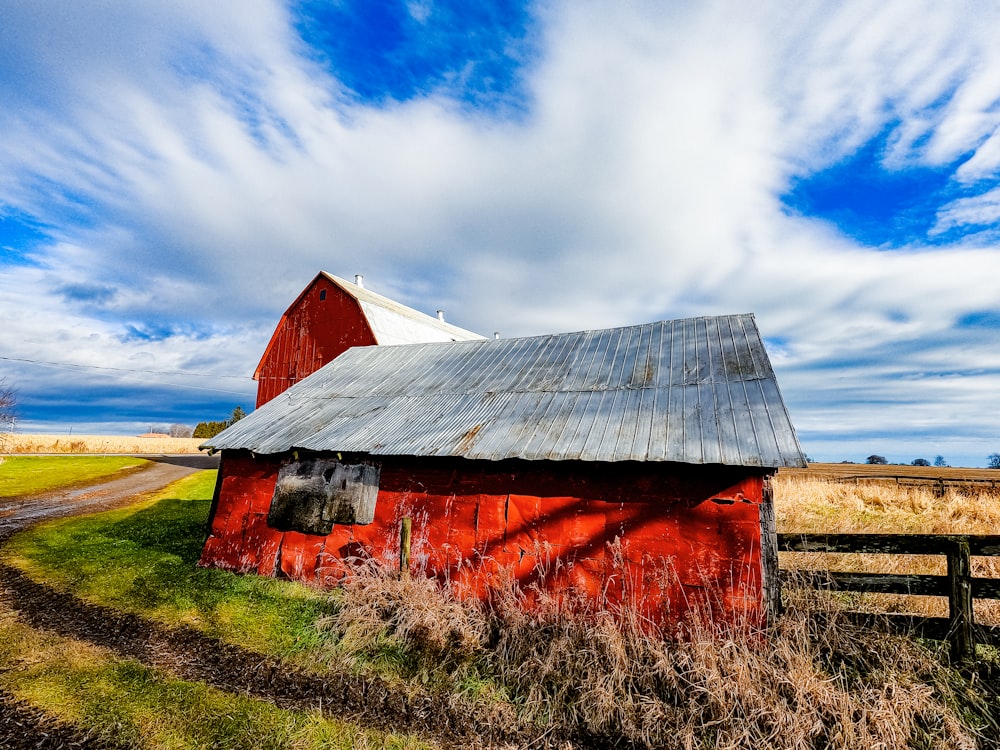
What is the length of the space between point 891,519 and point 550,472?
13.0 meters

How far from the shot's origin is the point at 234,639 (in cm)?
652

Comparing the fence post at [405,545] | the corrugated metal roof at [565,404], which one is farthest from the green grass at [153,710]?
the corrugated metal roof at [565,404]

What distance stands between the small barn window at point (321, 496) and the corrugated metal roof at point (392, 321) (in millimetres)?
10303

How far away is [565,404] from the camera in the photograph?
838cm

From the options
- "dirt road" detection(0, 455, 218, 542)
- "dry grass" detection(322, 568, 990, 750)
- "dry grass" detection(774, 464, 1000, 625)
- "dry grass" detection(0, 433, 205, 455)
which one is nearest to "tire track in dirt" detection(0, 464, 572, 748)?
"dry grass" detection(322, 568, 990, 750)

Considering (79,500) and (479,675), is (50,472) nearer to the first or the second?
(79,500)

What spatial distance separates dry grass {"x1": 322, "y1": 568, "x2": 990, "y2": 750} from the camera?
14.3 ft

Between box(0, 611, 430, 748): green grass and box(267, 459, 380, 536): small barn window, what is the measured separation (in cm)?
320

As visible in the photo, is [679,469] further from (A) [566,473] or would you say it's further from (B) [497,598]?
(B) [497,598]

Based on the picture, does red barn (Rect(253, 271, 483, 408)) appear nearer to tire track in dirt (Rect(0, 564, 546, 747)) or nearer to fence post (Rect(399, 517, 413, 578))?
fence post (Rect(399, 517, 413, 578))

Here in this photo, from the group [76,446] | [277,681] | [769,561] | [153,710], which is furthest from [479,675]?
[76,446]

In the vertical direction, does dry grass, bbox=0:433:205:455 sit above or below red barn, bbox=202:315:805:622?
below

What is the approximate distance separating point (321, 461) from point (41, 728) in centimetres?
486

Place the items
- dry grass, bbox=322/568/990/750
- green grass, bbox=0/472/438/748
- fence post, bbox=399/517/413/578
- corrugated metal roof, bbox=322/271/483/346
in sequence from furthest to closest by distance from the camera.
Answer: corrugated metal roof, bbox=322/271/483/346
fence post, bbox=399/517/413/578
green grass, bbox=0/472/438/748
dry grass, bbox=322/568/990/750
